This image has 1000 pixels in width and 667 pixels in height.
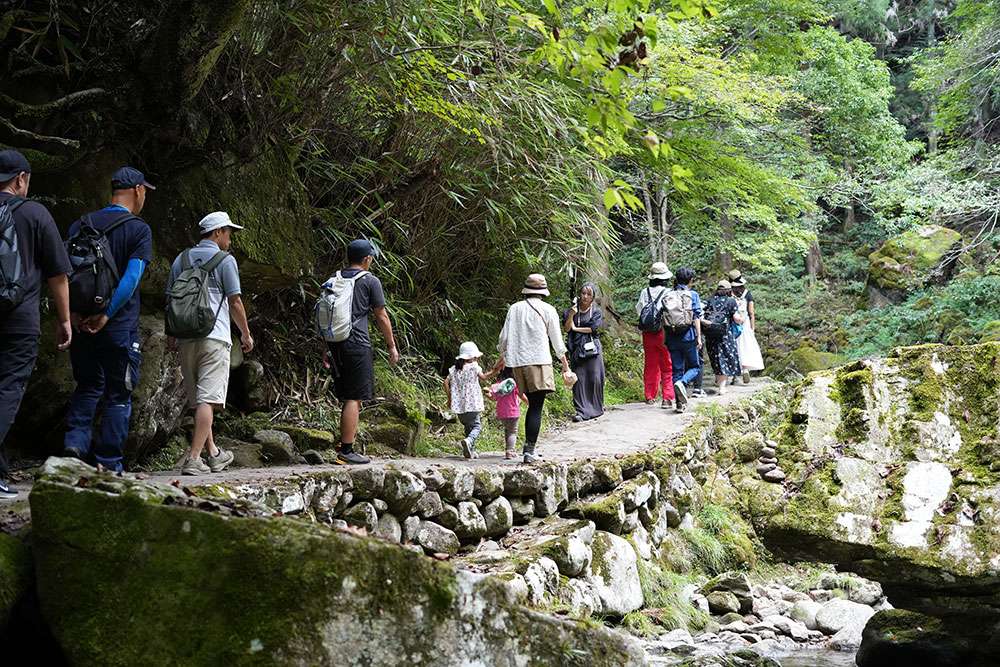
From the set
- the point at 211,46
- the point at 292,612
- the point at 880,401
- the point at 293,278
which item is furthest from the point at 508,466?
the point at 292,612

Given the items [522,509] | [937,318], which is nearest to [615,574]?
[522,509]

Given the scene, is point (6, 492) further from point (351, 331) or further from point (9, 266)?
point (351, 331)

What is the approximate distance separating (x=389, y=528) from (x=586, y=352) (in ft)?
19.0

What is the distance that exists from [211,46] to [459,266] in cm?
580

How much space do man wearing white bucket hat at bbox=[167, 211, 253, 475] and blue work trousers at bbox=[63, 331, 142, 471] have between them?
515mm

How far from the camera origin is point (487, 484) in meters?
6.78

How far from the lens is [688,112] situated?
15172 millimetres

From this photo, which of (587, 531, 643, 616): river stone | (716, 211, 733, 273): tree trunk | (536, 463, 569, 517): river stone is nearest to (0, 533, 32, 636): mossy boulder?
(587, 531, 643, 616): river stone

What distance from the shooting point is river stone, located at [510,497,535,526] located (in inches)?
284

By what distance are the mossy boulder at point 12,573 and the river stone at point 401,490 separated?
8.68 feet

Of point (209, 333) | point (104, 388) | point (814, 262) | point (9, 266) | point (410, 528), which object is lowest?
point (410, 528)

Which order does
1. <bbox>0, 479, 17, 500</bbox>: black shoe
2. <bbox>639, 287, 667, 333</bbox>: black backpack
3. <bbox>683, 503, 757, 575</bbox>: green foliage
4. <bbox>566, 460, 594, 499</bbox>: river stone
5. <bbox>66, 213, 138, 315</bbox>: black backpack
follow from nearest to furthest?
1. <bbox>0, 479, 17, 500</bbox>: black shoe
2. <bbox>66, 213, 138, 315</bbox>: black backpack
3. <bbox>566, 460, 594, 499</bbox>: river stone
4. <bbox>683, 503, 757, 575</bbox>: green foliage
5. <bbox>639, 287, 667, 333</bbox>: black backpack

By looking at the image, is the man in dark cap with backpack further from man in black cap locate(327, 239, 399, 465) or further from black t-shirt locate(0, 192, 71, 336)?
black t-shirt locate(0, 192, 71, 336)

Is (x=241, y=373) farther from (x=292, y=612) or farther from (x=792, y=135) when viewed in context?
(x=792, y=135)
